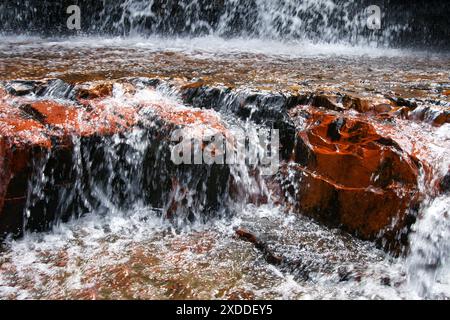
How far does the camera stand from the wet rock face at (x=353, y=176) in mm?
2947

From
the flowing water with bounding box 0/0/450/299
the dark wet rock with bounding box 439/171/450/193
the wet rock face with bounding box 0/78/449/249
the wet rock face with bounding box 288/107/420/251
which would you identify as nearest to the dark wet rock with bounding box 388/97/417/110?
the wet rock face with bounding box 0/78/449/249

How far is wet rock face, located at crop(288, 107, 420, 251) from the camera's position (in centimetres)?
295

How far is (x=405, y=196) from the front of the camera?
9.50 feet

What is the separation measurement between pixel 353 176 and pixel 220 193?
3.86 ft

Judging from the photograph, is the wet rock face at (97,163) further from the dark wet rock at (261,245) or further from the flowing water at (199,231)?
the dark wet rock at (261,245)

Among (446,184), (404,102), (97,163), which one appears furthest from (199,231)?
(404,102)

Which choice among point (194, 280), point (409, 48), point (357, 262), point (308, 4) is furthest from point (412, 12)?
point (194, 280)

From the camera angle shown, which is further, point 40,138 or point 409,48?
point 409,48

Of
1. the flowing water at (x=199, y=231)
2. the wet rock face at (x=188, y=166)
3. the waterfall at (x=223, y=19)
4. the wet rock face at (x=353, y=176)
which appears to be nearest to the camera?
the flowing water at (x=199, y=231)

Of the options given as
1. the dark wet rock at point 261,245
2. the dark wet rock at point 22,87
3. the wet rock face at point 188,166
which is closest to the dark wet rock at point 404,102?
the wet rock face at point 188,166

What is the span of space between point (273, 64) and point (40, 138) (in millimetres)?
3614

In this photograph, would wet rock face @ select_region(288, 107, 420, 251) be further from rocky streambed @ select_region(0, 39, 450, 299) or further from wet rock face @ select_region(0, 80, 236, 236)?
wet rock face @ select_region(0, 80, 236, 236)
